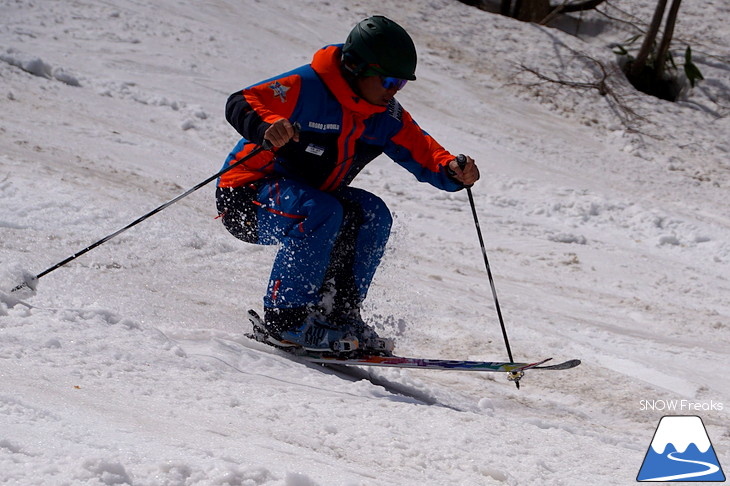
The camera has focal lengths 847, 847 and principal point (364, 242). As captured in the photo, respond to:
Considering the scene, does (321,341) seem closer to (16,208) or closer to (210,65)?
(16,208)

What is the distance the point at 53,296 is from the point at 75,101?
5.18 metres

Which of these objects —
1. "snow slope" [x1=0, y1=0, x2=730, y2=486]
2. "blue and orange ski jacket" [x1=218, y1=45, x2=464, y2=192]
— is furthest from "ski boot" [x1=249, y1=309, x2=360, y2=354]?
"blue and orange ski jacket" [x1=218, y1=45, x2=464, y2=192]

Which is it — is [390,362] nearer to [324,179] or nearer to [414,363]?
[414,363]

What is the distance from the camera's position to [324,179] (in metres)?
4.48

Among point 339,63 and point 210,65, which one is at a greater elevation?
point 339,63

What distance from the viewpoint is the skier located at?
13.8 feet

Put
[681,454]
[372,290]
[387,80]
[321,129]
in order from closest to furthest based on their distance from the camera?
[681,454] → [387,80] → [321,129] → [372,290]

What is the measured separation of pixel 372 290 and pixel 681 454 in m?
2.63

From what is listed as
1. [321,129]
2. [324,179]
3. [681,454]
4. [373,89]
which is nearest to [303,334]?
[324,179]

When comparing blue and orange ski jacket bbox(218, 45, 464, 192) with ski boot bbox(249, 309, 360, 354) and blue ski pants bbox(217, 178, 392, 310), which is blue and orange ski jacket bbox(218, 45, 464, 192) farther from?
ski boot bbox(249, 309, 360, 354)

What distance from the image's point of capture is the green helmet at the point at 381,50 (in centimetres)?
416

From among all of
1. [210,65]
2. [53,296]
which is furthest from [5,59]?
[53,296]

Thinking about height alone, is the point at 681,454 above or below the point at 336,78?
below

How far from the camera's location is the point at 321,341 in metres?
4.36
